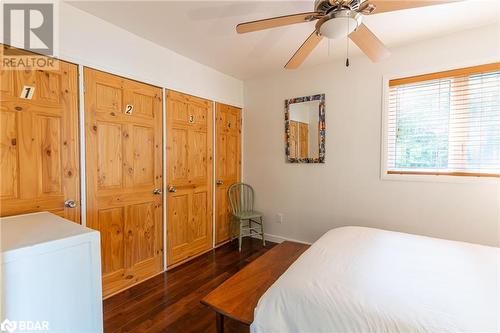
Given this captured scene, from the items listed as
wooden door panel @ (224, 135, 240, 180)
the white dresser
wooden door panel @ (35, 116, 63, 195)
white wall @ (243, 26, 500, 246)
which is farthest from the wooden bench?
wooden door panel @ (224, 135, 240, 180)

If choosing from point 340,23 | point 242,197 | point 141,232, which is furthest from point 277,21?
point 242,197

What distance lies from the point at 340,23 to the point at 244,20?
0.96m

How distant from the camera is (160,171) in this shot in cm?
258

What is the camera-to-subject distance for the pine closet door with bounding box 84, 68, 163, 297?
2053 millimetres

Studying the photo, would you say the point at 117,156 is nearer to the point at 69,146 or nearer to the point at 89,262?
the point at 69,146

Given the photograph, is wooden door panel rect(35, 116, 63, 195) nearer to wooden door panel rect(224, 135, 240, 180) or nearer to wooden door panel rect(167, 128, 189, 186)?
wooden door panel rect(167, 128, 189, 186)

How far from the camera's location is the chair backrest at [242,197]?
11.9 ft

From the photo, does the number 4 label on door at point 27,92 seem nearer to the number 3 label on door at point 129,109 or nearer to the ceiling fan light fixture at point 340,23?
the number 3 label on door at point 129,109

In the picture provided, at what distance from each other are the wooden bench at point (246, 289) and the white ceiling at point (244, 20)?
208 cm

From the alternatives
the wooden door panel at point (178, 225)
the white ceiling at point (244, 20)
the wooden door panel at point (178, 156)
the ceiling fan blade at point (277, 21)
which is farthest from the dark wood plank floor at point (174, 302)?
the white ceiling at point (244, 20)

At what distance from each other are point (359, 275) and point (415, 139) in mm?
1906

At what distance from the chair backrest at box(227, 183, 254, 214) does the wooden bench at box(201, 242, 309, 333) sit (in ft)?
4.66

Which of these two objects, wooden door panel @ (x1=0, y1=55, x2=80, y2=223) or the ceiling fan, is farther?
wooden door panel @ (x1=0, y1=55, x2=80, y2=223)

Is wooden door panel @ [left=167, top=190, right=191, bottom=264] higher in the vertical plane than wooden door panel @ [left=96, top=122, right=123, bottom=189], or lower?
lower
